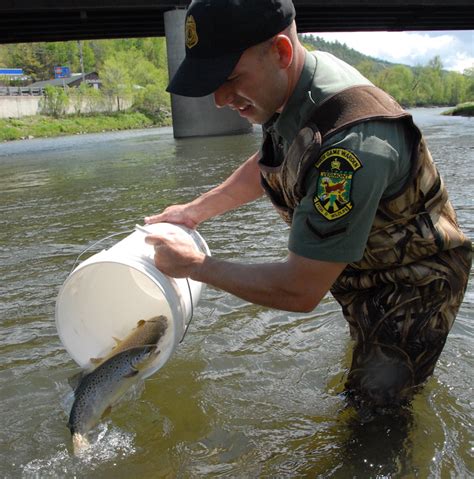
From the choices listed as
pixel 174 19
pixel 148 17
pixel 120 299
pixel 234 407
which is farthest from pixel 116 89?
pixel 234 407

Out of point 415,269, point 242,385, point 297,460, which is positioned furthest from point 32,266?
point 415,269

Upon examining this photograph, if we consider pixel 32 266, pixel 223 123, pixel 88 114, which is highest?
pixel 32 266

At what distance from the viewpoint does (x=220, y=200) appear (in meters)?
3.54

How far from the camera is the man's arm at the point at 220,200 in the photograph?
3467 millimetres

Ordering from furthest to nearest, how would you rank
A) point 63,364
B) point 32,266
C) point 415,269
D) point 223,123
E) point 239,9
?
1. point 223,123
2. point 32,266
3. point 63,364
4. point 415,269
5. point 239,9

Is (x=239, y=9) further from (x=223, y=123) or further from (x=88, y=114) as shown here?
(x=88, y=114)

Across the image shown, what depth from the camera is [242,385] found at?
356 cm

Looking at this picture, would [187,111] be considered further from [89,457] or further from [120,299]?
[89,457]

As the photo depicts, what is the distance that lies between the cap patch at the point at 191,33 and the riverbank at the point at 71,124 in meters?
49.4

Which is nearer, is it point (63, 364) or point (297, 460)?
point (297, 460)

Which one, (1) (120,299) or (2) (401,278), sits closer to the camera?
(2) (401,278)

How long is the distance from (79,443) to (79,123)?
62.2 m

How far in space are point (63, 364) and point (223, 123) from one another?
26914 millimetres

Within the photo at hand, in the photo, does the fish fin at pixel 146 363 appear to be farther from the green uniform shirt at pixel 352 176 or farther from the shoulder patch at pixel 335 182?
the shoulder patch at pixel 335 182
